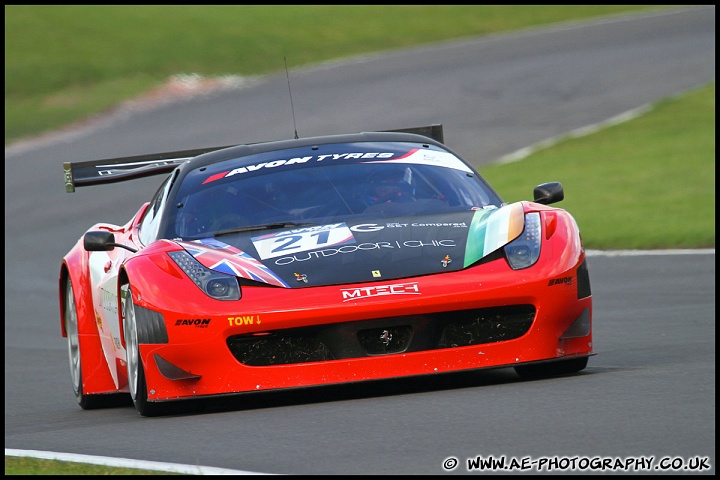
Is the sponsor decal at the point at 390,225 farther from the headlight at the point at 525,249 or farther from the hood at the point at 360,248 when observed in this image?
the headlight at the point at 525,249

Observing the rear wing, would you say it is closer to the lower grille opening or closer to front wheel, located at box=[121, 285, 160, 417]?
front wheel, located at box=[121, 285, 160, 417]

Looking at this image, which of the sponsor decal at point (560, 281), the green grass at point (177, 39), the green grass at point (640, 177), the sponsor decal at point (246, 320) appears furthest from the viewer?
the green grass at point (177, 39)

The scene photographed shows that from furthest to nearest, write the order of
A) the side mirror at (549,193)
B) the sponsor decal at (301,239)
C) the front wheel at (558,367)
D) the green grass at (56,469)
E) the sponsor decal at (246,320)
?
the side mirror at (549,193) < the front wheel at (558,367) < the sponsor decal at (301,239) < the sponsor decal at (246,320) < the green grass at (56,469)

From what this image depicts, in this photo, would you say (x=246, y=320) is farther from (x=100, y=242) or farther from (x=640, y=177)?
(x=640, y=177)

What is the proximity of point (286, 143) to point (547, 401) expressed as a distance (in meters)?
2.70

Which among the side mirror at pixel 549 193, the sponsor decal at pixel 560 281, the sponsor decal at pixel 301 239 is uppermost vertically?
the side mirror at pixel 549 193

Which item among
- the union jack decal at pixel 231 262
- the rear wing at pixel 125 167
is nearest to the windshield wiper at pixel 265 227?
the union jack decal at pixel 231 262

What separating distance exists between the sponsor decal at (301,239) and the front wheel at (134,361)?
24.9 inches

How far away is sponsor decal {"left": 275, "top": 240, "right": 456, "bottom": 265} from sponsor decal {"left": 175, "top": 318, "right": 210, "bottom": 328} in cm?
41

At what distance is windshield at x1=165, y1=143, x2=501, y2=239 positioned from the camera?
7.00 meters

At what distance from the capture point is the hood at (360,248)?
6086 mm

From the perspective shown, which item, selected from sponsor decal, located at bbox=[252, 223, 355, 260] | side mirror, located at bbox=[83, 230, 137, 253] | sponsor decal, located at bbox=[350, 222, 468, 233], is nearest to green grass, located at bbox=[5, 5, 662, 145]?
side mirror, located at bbox=[83, 230, 137, 253]

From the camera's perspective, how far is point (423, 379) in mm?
6926

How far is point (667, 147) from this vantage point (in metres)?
18.8
